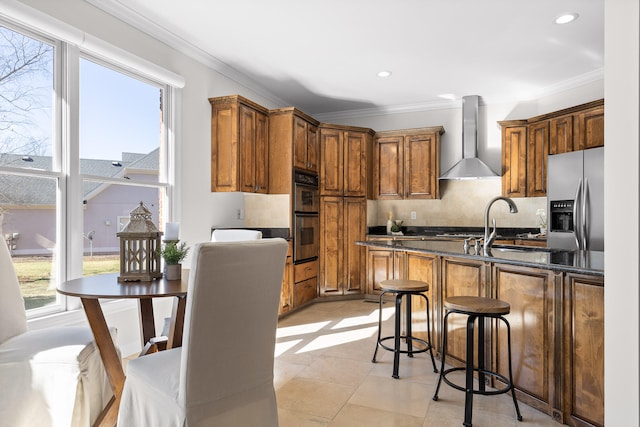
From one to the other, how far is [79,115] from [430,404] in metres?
3.18

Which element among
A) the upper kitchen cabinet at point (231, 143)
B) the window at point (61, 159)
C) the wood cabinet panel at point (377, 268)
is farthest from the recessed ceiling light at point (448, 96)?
the window at point (61, 159)

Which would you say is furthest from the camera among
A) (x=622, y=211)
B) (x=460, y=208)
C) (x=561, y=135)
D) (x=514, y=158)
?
(x=460, y=208)

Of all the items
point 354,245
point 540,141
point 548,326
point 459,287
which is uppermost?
point 540,141

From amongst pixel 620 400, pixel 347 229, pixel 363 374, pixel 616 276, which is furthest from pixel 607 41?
pixel 347 229

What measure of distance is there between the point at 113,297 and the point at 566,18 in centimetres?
399

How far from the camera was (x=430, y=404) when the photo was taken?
7.79 feet

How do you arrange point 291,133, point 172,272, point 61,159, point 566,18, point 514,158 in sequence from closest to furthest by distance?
point 172,272 < point 61,159 < point 566,18 < point 291,133 < point 514,158

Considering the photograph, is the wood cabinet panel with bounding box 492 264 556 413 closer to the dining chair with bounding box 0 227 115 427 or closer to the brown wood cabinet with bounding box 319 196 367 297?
the dining chair with bounding box 0 227 115 427

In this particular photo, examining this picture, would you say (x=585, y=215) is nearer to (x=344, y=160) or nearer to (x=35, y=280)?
(x=344, y=160)

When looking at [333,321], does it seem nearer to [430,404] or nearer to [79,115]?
[430,404]

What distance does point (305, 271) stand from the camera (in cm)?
493

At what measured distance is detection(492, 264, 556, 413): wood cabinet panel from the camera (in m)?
2.19

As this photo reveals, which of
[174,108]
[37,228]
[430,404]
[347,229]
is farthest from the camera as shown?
[347,229]

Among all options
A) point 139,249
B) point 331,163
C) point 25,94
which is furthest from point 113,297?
point 331,163
